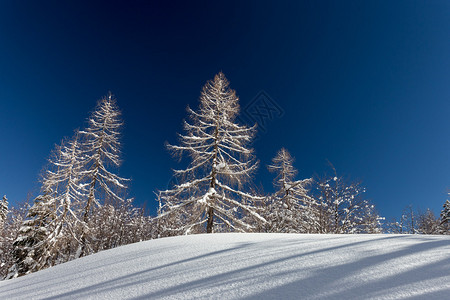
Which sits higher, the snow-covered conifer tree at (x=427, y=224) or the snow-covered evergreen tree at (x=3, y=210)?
the snow-covered evergreen tree at (x=3, y=210)

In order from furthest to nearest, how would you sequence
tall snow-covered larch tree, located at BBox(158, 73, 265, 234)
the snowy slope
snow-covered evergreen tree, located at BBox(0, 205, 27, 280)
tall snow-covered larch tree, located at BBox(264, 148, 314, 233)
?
snow-covered evergreen tree, located at BBox(0, 205, 27, 280)
tall snow-covered larch tree, located at BBox(264, 148, 314, 233)
tall snow-covered larch tree, located at BBox(158, 73, 265, 234)
the snowy slope

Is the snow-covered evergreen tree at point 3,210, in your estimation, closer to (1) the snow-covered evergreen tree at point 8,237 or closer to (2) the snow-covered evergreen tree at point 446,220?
(1) the snow-covered evergreen tree at point 8,237

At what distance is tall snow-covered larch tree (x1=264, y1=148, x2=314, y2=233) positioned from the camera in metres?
14.7

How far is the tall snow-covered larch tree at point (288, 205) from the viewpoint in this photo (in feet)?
48.2

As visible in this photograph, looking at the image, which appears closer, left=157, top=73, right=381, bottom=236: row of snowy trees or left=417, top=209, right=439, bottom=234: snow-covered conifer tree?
left=157, top=73, right=381, bottom=236: row of snowy trees

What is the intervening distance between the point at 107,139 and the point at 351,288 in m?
15.3

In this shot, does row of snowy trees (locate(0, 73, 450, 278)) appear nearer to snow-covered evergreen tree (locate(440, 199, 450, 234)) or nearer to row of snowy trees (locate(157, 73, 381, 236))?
row of snowy trees (locate(157, 73, 381, 236))

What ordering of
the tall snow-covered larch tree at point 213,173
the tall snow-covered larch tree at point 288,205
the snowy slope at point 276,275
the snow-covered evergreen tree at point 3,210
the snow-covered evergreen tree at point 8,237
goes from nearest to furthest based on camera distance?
the snowy slope at point 276,275
the tall snow-covered larch tree at point 213,173
the tall snow-covered larch tree at point 288,205
the snow-covered evergreen tree at point 8,237
the snow-covered evergreen tree at point 3,210

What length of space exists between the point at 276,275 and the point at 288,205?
578 inches

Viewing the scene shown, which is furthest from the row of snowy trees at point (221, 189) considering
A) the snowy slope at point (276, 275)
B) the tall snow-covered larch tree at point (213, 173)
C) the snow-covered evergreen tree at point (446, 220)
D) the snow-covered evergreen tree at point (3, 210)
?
the snow-covered evergreen tree at point (3, 210)

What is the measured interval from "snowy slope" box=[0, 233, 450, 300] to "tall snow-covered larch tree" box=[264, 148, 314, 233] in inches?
455

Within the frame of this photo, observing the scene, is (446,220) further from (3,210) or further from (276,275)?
(3,210)

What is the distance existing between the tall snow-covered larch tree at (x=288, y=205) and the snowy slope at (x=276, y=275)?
37.9ft

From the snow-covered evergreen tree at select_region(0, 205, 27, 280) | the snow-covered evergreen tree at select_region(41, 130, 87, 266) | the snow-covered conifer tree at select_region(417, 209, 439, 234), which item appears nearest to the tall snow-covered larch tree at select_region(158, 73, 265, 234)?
the snow-covered evergreen tree at select_region(41, 130, 87, 266)
